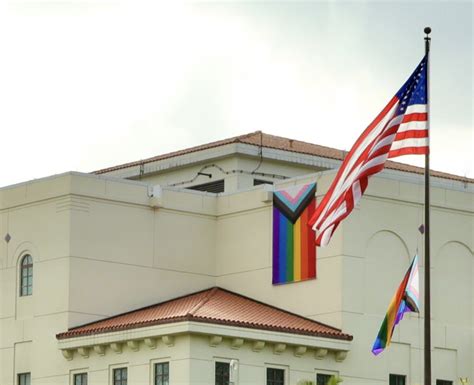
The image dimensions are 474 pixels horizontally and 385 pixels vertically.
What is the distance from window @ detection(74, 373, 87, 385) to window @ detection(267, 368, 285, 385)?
5960 mm

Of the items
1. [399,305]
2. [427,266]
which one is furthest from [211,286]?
[427,266]

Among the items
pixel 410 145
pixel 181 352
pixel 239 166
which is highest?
pixel 239 166

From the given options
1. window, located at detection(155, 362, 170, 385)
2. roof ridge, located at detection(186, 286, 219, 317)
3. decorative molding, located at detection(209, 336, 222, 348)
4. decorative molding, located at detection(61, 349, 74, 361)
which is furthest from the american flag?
decorative molding, located at detection(61, 349, 74, 361)

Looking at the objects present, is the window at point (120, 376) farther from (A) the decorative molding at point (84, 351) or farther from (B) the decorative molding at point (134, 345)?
(A) the decorative molding at point (84, 351)

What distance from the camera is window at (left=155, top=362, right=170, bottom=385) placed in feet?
167

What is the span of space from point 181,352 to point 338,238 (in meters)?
6.84

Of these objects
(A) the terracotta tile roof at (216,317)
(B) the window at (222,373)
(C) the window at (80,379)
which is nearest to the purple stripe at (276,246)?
(A) the terracotta tile roof at (216,317)

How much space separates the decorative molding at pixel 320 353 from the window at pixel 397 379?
8.91ft

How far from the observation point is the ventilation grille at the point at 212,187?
204ft

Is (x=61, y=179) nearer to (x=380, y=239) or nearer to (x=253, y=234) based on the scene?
(x=253, y=234)

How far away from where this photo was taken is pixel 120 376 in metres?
52.4

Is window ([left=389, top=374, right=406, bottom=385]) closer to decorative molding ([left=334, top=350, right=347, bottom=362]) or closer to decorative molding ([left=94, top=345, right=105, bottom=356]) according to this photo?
decorative molding ([left=334, top=350, right=347, bottom=362])

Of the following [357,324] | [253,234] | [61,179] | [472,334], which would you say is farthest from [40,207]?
[472,334]

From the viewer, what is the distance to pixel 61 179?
182ft
